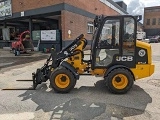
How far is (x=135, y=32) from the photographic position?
5367 mm

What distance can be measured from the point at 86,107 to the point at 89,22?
700 inches

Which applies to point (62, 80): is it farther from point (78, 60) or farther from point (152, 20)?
point (152, 20)

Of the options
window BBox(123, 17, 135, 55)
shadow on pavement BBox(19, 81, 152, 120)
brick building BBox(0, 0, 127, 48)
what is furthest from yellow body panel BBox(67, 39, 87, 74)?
brick building BBox(0, 0, 127, 48)

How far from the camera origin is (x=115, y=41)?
5.53 metres

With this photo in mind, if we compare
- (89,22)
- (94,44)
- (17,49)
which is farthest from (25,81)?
(89,22)

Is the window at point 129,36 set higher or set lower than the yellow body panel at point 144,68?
higher

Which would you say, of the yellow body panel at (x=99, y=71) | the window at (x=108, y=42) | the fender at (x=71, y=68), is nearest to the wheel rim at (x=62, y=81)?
the fender at (x=71, y=68)

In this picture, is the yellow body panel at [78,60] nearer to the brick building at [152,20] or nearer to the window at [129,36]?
the window at [129,36]

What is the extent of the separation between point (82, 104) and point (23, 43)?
12772 mm

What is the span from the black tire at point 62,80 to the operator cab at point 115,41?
0.91 m

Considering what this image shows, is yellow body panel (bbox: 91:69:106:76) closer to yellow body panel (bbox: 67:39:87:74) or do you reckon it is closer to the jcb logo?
yellow body panel (bbox: 67:39:87:74)

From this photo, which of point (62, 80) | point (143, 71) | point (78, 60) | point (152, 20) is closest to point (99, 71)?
point (78, 60)

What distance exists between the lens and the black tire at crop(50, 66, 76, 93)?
5570 mm

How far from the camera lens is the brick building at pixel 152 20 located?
51.0 m
